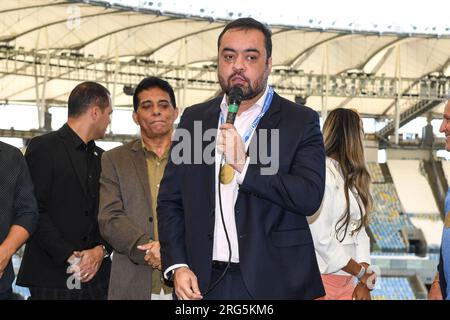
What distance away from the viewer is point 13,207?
3.68m

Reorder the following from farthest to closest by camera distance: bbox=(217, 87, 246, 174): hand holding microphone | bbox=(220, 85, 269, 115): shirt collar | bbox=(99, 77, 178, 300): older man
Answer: bbox=(99, 77, 178, 300): older man
bbox=(220, 85, 269, 115): shirt collar
bbox=(217, 87, 246, 174): hand holding microphone

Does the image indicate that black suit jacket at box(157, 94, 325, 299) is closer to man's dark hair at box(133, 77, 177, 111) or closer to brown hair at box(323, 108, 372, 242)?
man's dark hair at box(133, 77, 177, 111)

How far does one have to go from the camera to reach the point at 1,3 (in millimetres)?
31891

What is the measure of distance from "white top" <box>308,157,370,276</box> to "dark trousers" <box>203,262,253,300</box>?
4.84 ft

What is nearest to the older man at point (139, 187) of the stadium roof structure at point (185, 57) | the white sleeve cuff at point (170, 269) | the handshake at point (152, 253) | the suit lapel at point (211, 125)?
the handshake at point (152, 253)

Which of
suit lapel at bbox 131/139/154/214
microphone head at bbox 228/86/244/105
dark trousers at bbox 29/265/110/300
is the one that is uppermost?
microphone head at bbox 228/86/244/105

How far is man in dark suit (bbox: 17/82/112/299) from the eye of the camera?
167 inches

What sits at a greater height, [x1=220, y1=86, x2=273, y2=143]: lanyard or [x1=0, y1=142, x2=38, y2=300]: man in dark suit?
[x1=220, y1=86, x2=273, y2=143]: lanyard

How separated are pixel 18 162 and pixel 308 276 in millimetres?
1653

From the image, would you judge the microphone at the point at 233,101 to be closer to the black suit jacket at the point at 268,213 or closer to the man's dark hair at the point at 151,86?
the black suit jacket at the point at 268,213

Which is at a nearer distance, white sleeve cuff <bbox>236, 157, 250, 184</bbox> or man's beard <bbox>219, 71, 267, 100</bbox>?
white sleeve cuff <bbox>236, 157, 250, 184</bbox>

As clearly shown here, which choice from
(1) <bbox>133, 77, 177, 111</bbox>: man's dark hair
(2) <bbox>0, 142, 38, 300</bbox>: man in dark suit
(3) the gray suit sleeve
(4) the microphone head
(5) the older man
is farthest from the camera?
(1) <bbox>133, 77, 177, 111</bbox>: man's dark hair

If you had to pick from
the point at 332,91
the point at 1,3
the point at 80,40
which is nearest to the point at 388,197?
the point at 332,91

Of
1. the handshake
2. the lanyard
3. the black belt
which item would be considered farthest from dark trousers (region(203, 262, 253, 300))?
the handshake
